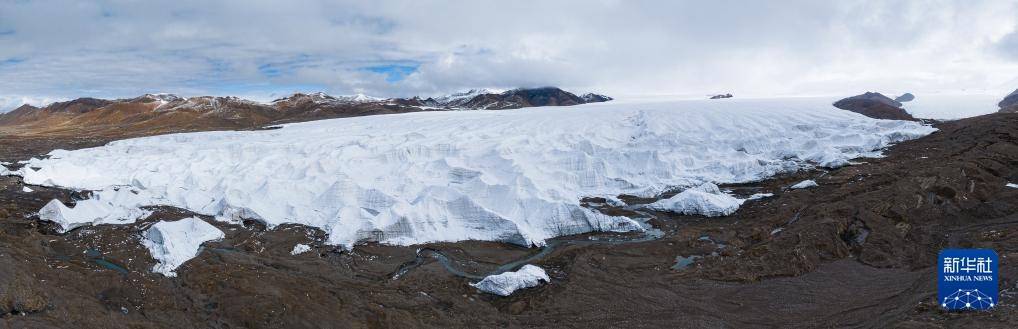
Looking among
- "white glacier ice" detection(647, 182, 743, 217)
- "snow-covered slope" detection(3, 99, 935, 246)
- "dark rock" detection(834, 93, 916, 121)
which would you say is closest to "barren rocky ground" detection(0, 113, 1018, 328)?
"white glacier ice" detection(647, 182, 743, 217)

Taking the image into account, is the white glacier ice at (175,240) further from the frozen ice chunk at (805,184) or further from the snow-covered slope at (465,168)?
the frozen ice chunk at (805,184)

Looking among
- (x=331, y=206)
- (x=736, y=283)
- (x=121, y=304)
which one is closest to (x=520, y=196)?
(x=331, y=206)

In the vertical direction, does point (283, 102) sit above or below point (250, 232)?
above

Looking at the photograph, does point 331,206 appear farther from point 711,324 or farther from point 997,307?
point 997,307

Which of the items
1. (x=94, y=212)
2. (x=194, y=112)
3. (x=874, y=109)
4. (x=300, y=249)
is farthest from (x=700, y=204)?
(x=194, y=112)

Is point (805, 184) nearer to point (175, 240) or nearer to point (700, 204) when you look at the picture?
point (700, 204)

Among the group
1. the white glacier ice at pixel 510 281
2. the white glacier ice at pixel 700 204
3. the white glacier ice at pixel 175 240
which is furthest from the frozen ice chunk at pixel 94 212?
the white glacier ice at pixel 700 204

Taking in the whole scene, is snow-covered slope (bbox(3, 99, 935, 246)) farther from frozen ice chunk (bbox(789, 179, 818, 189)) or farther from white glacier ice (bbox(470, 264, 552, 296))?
white glacier ice (bbox(470, 264, 552, 296))
